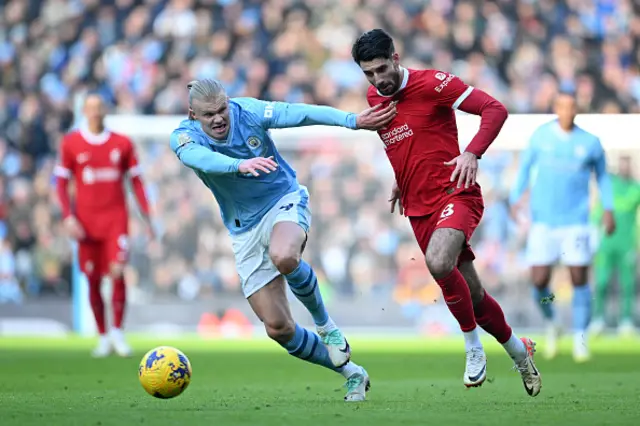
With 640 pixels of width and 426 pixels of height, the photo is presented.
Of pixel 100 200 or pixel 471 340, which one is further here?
pixel 100 200

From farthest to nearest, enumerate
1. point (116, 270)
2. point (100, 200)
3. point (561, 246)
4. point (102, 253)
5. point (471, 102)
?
point (102, 253)
point (100, 200)
point (116, 270)
point (561, 246)
point (471, 102)

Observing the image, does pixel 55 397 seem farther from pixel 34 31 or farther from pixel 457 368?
pixel 34 31

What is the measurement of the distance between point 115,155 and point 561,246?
16.3 ft

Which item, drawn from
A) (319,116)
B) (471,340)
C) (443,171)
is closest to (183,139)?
(319,116)

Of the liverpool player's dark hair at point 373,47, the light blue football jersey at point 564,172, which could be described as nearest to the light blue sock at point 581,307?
the light blue football jersey at point 564,172

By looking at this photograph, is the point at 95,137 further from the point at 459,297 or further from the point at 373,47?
the point at 459,297

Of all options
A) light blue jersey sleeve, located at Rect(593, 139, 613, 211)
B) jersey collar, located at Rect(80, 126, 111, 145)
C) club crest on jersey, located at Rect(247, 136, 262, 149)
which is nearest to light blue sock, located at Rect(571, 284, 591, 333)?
light blue jersey sleeve, located at Rect(593, 139, 613, 211)

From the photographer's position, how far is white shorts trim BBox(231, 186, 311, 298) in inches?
311

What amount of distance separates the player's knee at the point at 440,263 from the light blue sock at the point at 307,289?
0.73m

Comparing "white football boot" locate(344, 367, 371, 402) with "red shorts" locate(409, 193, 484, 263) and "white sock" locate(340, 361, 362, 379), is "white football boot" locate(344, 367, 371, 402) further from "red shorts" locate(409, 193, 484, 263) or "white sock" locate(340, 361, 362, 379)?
"red shorts" locate(409, 193, 484, 263)

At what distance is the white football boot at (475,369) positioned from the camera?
7.74 meters

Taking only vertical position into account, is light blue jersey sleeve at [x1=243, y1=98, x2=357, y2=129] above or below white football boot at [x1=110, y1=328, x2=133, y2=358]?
above

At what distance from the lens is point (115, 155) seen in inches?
527

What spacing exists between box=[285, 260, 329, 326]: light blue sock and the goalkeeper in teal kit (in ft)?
34.4
